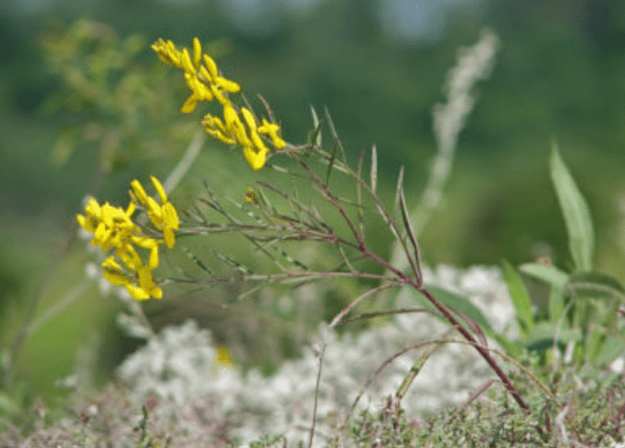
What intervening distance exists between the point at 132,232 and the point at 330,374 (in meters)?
0.99

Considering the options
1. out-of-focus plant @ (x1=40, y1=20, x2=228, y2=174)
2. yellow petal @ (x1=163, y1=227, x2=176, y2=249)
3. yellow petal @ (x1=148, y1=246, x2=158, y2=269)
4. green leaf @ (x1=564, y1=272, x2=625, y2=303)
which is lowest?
yellow petal @ (x1=148, y1=246, x2=158, y2=269)

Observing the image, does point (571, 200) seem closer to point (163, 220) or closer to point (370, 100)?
point (163, 220)

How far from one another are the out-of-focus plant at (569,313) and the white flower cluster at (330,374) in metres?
0.12

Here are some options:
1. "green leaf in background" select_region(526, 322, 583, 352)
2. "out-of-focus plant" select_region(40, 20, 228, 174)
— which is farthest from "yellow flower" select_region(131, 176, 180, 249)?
"out-of-focus plant" select_region(40, 20, 228, 174)

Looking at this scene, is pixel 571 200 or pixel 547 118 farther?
pixel 547 118

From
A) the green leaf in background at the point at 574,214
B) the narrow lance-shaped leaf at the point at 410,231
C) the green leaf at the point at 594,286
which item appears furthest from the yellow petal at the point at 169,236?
the green leaf in background at the point at 574,214

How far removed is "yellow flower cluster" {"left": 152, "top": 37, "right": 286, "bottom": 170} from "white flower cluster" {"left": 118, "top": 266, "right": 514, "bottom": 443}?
27.6 inches

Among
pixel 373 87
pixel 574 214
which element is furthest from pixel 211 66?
pixel 373 87

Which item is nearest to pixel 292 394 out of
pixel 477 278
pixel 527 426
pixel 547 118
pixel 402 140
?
pixel 477 278

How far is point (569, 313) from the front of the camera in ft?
5.85

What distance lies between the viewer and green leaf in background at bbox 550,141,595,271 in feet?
5.73

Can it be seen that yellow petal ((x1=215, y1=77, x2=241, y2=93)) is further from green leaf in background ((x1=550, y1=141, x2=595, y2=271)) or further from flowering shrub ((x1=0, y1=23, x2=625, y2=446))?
green leaf in background ((x1=550, y1=141, x2=595, y2=271))

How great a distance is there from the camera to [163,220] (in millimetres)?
1057

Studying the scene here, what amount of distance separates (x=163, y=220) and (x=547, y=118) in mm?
24315
